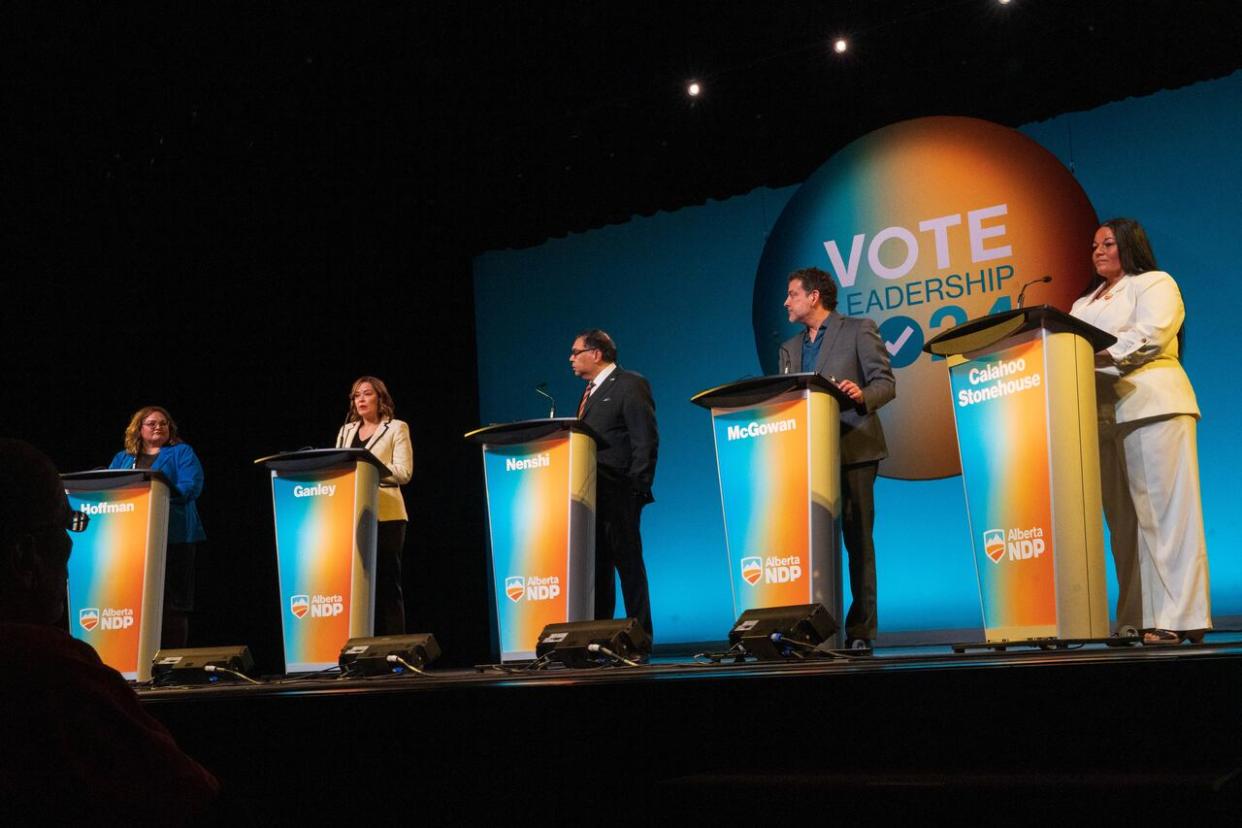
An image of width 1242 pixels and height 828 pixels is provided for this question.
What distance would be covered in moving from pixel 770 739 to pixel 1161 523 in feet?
7.37

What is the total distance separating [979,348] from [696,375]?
3647mm

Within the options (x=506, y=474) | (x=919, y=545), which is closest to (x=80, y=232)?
(x=506, y=474)

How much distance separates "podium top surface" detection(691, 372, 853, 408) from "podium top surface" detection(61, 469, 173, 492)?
7.79 ft

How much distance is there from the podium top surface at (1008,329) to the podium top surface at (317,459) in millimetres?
2282

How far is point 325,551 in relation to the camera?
4.82 meters

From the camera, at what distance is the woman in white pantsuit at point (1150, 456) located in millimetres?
3932

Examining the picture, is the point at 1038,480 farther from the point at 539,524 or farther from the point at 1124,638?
the point at 539,524

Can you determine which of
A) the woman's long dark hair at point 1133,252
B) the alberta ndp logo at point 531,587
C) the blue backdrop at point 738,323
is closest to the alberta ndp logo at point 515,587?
the alberta ndp logo at point 531,587

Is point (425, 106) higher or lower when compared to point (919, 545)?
higher

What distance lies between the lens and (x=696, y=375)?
7.27 meters

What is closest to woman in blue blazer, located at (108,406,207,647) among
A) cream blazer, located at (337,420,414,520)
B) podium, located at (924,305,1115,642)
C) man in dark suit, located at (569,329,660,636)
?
cream blazer, located at (337,420,414,520)

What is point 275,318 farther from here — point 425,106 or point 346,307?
point 425,106

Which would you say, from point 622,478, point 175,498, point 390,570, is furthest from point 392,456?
point 622,478

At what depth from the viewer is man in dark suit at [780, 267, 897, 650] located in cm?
429
